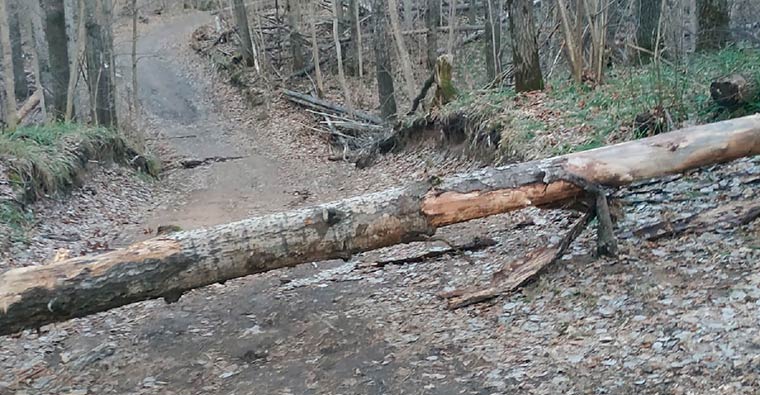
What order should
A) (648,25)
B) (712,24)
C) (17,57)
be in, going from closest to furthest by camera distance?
(712,24) → (648,25) → (17,57)

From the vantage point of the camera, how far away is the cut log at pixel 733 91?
27.2 feet

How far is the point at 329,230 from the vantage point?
20.2ft

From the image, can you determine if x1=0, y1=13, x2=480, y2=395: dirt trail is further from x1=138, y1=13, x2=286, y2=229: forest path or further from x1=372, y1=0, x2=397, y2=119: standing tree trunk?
x1=372, y1=0, x2=397, y2=119: standing tree trunk

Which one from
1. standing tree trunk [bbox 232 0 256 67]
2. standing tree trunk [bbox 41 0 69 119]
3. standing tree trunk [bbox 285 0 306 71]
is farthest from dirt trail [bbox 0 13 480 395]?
standing tree trunk [bbox 232 0 256 67]

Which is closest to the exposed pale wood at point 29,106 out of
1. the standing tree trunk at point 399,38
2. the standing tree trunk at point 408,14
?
the standing tree trunk at point 399,38

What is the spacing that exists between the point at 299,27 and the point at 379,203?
70.9 feet

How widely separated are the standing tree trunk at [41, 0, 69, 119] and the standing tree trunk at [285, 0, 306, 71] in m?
10.2

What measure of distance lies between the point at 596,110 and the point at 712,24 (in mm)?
3789

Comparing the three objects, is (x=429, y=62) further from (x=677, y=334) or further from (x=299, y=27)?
(x=677, y=334)

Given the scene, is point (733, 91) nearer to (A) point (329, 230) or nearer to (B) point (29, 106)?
(A) point (329, 230)

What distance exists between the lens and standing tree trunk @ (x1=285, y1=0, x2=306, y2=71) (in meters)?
26.2

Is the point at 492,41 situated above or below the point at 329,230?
above

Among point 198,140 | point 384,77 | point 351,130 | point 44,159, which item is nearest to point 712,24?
point 384,77

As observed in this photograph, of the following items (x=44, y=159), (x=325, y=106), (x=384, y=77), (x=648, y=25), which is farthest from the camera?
(x=325, y=106)
